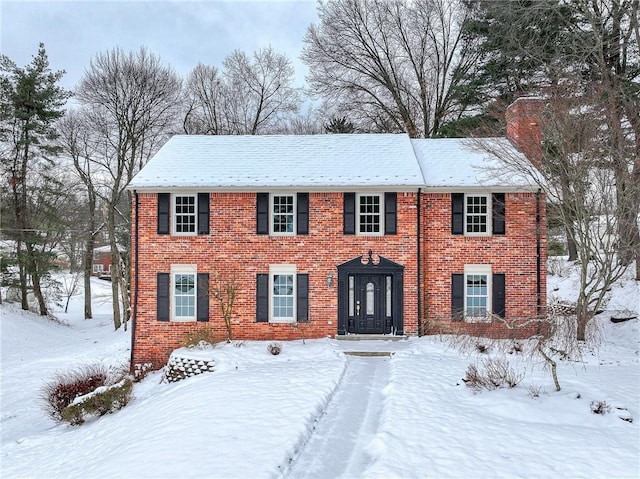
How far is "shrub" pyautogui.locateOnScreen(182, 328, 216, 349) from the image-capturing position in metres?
14.3

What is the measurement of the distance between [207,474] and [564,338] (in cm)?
1114

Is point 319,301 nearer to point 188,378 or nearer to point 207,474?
point 188,378

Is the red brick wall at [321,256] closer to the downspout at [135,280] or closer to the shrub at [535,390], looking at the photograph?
the downspout at [135,280]

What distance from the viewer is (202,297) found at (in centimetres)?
1516

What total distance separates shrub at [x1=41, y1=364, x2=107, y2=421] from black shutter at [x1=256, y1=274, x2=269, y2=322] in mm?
5386

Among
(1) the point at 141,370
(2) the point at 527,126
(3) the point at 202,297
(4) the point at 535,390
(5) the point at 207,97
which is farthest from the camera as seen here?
(5) the point at 207,97

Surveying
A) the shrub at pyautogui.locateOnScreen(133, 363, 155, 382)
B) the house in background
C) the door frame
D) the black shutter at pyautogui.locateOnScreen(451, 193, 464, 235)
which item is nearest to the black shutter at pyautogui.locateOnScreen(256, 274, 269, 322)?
the door frame

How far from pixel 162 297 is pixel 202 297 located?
140cm

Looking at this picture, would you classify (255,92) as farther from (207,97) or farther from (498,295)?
(498,295)

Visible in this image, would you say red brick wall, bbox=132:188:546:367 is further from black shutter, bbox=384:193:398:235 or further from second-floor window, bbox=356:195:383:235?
second-floor window, bbox=356:195:383:235

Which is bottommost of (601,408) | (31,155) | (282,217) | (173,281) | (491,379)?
(601,408)

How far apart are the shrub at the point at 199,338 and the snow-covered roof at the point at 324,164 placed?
4.93m

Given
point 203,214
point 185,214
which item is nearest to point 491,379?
point 203,214

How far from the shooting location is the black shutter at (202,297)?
49.5 feet
